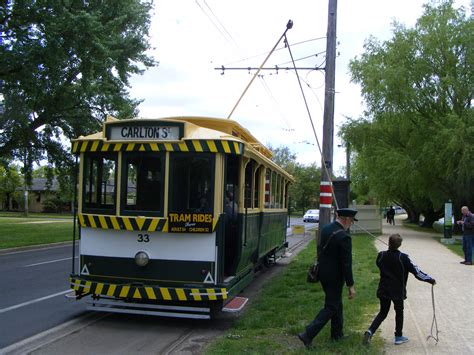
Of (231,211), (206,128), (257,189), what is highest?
(206,128)

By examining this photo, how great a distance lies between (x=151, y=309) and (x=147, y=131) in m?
2.75

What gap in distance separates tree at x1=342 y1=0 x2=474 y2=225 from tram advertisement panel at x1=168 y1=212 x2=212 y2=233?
22.4m

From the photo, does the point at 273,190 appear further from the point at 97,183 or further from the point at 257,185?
the point at 97,183

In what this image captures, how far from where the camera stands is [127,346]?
6.80 metres

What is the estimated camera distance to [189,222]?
766cm

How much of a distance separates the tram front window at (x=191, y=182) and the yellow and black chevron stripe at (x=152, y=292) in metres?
1.17

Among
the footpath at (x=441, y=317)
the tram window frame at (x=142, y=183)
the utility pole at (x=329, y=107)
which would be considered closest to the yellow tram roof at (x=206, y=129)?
the tram window frame at (x=142, y=183)

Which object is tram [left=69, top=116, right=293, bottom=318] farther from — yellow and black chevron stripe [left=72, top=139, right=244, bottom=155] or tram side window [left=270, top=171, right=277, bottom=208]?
tram side window [left=270, top=171, right=277, bottom=208]

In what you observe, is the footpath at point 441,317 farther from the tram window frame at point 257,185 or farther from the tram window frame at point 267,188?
the tram window frame at point 267,188

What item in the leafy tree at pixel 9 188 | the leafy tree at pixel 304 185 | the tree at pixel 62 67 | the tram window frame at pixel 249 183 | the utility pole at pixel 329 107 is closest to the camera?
the tram window frame at pixel 249 183

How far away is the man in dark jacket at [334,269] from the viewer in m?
6.39

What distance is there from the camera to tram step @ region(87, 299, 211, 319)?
7.51m

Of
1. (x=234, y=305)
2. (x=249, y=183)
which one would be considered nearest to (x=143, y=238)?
(x=234, y=305)

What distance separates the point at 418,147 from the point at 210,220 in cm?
2483
